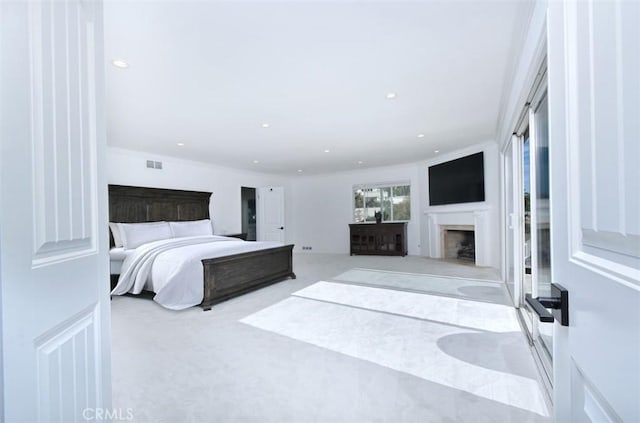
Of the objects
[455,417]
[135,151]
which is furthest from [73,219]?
[135,151]

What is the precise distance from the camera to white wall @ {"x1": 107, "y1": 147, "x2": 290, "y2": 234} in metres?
5.32

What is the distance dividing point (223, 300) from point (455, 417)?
2.90 m

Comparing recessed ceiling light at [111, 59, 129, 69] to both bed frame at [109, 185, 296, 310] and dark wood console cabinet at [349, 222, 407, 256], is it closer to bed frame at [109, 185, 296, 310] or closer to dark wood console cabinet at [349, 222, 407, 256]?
bed frame at [109, 185, 296, 310]

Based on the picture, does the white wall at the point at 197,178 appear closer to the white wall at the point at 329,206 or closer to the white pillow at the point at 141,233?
the white pillow at the point at 141,233

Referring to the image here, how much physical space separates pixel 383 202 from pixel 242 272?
5.14m

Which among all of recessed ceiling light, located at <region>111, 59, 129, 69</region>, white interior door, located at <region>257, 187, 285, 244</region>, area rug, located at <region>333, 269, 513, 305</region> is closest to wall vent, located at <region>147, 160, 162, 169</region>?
white interior door, located at <region>257, 187, 285, 244</region>

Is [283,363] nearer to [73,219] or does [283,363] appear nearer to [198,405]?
[198,405]

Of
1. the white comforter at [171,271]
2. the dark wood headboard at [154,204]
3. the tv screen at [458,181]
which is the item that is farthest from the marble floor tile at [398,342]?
the tv screen at [458,181]

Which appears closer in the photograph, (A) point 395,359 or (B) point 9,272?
A: (B) point 9,272

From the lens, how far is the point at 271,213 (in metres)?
8.09

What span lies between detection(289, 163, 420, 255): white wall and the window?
0.15m

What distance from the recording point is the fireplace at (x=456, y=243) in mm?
6816

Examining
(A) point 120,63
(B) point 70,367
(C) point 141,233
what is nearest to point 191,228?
(C) point 141,233

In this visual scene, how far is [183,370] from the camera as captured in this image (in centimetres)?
212
